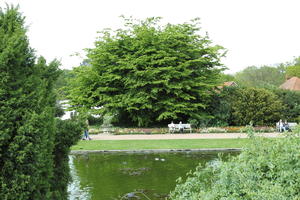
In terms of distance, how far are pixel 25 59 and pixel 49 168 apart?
1607mm

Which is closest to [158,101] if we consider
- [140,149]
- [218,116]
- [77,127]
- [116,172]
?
[218,116]

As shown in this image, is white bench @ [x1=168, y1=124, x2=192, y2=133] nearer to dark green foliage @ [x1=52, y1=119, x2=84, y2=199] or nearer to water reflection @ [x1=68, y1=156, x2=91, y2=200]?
water reflection @ [x1=68, y1=156, x2=91, y2=200]

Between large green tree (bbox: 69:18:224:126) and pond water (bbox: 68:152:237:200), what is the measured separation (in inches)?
400

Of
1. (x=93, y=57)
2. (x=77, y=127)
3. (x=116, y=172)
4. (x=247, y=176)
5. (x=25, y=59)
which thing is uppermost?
(x=93, y=57)

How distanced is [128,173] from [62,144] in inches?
177

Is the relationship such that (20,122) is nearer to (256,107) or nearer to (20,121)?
(20,121)

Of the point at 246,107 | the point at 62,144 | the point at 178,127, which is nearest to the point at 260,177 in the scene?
the point at 62,144

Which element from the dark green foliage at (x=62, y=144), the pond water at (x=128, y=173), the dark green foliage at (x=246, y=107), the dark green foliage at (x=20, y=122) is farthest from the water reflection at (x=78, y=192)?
the dark green foliage at (x=246, y=107)

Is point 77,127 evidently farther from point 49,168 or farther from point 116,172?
point 116,172

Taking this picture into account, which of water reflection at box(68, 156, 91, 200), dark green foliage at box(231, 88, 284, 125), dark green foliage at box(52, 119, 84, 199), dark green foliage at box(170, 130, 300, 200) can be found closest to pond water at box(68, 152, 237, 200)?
water reflection at box(68, 156, 91, 200)

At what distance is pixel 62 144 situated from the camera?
4719mm

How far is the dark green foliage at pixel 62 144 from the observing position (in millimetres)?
4668

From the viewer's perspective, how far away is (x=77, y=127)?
15.3 ft

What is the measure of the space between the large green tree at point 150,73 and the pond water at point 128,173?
10.2 m
